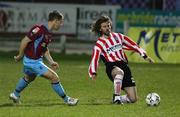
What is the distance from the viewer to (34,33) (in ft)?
40.8

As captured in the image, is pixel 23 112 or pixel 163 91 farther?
pixel 163 91

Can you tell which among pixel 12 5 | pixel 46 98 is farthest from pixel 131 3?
pixel 46 98

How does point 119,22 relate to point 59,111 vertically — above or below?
below

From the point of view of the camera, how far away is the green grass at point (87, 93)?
11.5 m

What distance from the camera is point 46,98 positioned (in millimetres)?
13844

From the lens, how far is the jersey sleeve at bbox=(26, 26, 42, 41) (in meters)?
12.4

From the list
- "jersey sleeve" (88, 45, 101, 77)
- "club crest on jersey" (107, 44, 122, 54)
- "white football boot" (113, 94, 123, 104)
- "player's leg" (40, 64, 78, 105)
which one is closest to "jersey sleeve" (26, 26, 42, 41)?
"player's leg" (40, 64, 78, 105)

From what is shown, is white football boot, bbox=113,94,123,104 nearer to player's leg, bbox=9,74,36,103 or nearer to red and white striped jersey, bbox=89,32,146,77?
red and white striped jersey, bbox=89,32,146,77

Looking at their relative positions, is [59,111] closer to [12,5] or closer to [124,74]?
[124,74]

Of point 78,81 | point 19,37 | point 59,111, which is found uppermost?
point 59,111

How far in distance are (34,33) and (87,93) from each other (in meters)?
2.88

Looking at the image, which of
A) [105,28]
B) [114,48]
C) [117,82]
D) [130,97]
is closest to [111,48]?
[114,48]

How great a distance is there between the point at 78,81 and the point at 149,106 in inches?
211

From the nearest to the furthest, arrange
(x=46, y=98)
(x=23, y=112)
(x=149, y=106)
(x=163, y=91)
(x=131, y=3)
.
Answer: (x=23, y=112)
(x=149, y=106)
(x=46, y=98)
(x=163, y=91)
(x=131, y=3)
